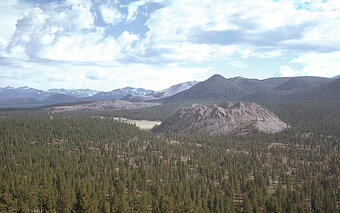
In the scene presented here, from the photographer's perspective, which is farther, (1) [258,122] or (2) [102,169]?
(1) [258,122]

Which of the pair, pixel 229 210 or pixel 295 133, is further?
pixel 295 133

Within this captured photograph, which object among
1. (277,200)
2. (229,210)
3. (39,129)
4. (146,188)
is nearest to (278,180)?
(277,200)

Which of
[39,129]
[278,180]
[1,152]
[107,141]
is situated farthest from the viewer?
[39,129]

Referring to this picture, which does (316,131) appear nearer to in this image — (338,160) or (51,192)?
(338,160)

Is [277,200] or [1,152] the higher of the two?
[1,152]

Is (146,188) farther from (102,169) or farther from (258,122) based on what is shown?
(258,122)

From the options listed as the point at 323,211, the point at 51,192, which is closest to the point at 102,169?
the point at 51,192

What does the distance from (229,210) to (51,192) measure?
41.9m

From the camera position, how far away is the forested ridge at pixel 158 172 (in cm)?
7275

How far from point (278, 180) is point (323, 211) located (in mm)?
27036

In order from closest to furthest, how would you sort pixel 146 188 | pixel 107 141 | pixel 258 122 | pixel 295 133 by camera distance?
pixel 146 188, pixel 107 141, pixel 295 133, pixel 258 122

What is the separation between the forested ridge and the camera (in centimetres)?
7275

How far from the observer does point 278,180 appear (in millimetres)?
100062

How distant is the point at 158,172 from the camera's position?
104 meters
